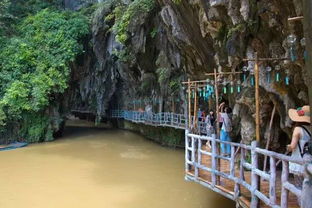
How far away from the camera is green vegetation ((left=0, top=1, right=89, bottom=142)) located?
2011 centimetres

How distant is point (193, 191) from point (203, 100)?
742 centimetres

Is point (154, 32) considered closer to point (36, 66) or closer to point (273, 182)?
point (36, 66)

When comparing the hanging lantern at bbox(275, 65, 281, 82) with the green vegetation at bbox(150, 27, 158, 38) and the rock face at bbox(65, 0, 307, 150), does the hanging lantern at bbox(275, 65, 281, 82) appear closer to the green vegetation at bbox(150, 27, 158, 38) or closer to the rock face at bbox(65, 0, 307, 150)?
the rock face at bbox(65, 0, 307, 150)

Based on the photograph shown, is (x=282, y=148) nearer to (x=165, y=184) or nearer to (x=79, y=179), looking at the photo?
(x=165, y=184)

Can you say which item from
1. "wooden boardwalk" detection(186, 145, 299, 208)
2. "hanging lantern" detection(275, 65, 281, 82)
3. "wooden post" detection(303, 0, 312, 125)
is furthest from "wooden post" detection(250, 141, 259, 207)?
"wooden post" detection(303, 0, 312, 125)

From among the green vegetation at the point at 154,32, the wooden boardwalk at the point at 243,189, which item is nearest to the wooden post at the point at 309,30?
the wooden boardwalk at the point at 243,189

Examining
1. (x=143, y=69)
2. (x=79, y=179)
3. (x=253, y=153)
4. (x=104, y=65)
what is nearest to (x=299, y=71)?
(x=253, y=153)

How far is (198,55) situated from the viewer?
13.9 metres

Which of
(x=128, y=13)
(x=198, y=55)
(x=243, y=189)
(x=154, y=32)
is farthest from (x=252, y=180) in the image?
(x=128, y=13)

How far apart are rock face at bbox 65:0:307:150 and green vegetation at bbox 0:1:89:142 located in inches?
89.5

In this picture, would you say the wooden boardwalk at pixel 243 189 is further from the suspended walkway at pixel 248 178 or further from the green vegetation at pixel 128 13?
the green vegetation at pixel 128 13

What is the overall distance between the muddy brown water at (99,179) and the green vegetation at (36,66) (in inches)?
90.2

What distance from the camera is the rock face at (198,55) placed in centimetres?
756

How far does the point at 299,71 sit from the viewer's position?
263 inches
